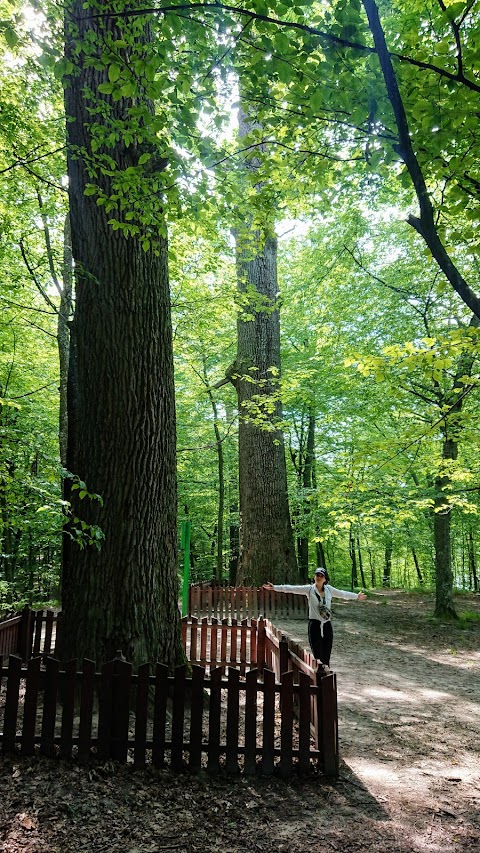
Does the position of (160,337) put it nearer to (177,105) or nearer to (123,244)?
(123,244)

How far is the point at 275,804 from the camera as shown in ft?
12.7

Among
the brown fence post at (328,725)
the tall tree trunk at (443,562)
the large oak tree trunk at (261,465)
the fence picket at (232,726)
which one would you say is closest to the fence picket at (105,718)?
the fence picket at (232,726)

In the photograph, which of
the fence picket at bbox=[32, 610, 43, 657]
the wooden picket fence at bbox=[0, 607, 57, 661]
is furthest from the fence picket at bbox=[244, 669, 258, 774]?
the fence picket at bbox=[32, 610, 43, 657]

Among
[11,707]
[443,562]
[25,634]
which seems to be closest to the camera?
[11,707]

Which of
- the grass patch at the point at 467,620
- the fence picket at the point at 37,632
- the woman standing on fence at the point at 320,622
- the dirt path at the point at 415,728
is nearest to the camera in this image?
the dirt path at the point at 415,728

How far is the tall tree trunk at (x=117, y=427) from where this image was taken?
499cm

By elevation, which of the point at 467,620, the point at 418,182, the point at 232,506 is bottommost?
the point at 467,620

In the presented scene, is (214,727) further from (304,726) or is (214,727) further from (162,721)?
(304,726)

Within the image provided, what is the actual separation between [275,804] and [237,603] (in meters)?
8.81

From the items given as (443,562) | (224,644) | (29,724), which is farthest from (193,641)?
(443,562)

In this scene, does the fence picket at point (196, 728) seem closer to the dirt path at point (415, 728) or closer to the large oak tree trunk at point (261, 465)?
the dirt path at point (415, 728)

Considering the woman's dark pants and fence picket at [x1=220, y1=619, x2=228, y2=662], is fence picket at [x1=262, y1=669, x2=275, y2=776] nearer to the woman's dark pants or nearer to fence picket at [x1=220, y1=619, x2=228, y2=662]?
the woman's dark pants

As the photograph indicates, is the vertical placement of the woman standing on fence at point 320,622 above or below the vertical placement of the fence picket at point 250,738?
above

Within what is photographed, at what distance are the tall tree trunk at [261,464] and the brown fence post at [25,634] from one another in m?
6.59
